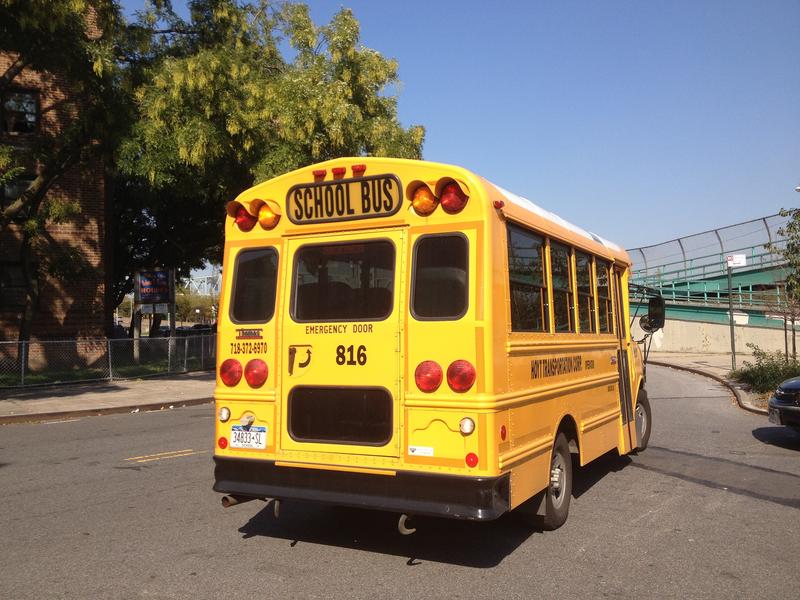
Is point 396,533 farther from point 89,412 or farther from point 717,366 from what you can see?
point 717,366

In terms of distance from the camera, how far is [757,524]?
648 centimetres

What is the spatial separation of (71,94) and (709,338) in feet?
84.6

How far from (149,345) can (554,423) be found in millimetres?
17959

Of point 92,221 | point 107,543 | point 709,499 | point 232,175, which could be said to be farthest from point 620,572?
point 92,221

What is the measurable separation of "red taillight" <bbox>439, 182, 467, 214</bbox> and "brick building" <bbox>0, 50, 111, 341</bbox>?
63.4 ft

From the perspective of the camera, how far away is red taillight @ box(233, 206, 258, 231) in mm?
5953

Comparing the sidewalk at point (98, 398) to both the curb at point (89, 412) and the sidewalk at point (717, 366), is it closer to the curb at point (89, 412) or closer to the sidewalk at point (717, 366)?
the curb at point (89, 412)

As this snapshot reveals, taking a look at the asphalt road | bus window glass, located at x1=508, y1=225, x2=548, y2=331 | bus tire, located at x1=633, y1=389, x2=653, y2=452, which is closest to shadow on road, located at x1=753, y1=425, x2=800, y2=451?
the asphalt road

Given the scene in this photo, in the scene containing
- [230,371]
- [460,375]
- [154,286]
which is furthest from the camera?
[154,286]

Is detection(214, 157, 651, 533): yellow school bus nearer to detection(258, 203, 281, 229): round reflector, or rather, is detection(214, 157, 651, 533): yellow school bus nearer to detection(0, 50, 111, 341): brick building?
detection(258, 203, 281, 229): round reflector

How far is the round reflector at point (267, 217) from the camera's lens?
19.2 ft

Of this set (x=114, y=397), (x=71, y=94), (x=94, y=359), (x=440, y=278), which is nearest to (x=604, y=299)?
(x=440, y=278)

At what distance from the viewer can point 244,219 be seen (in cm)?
598

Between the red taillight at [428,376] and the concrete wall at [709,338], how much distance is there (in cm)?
2618
